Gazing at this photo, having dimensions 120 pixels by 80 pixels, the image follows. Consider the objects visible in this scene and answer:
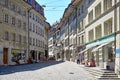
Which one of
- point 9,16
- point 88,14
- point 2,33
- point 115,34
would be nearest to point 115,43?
point 115,34

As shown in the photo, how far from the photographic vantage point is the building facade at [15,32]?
43656 mm

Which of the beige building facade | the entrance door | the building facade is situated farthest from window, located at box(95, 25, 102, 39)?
the entrance door

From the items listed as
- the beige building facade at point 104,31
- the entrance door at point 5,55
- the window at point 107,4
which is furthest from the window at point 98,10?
the entrance door at point 5,55

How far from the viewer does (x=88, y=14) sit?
131 ft

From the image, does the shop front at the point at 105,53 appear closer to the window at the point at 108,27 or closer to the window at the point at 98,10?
the window at the point at 108,27

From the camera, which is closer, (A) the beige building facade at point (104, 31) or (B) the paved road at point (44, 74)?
(B) the paved road at point (44, 74)

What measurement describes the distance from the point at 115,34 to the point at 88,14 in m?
15.0

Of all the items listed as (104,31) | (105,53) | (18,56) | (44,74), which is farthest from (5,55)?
(44,74)

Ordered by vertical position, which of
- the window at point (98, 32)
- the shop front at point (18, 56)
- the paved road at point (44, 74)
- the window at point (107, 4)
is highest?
the window at point (107, 4)

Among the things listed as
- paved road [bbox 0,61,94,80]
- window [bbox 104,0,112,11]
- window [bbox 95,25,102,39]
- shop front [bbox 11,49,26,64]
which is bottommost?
paved road [bbox 0,61,94,80]

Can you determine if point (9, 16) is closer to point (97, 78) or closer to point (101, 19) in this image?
point (101, 19)

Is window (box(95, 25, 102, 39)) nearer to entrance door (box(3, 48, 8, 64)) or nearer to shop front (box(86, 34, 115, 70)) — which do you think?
shop front (box(86, 34, 115, 70))

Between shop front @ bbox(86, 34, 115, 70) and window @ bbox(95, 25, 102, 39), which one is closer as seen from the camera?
shop front @ bbox(86, 34, 115, 70)

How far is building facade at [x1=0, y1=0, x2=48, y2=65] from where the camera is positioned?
43656mm
